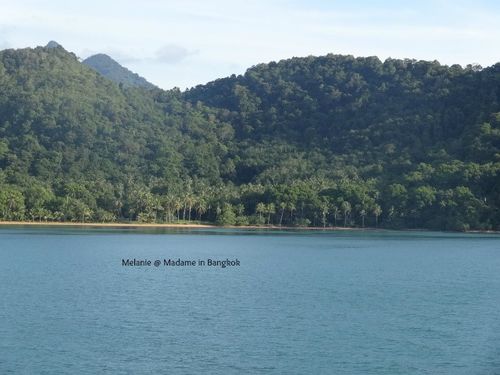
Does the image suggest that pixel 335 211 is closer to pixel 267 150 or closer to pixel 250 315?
pixel 267 150

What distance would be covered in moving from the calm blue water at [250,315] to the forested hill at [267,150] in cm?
5237

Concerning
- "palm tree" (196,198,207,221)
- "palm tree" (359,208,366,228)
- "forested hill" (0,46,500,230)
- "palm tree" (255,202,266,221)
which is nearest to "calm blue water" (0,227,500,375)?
"palm tree" (359,208,366,228)

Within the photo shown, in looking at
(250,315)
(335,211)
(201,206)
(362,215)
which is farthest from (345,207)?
(250,315)

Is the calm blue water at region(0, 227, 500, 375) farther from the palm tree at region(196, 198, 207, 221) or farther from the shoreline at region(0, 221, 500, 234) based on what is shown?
the palm tree at region(196, 198, 207, 221)

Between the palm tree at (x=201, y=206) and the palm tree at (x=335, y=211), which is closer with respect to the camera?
the palm tree at (x=335, y=211)

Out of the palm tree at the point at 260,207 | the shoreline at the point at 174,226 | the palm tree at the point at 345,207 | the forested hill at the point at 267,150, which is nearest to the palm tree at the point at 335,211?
the forested hill at the point at 267,150

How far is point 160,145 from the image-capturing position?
16925 cm

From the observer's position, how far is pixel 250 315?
38.2 m

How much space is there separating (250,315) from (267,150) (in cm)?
13330

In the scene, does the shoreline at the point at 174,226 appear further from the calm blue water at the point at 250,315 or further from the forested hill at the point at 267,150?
the calm blue water at the point at 250,315

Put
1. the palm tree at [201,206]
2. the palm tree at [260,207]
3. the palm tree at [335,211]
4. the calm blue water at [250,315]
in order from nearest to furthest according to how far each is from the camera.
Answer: the calm blue water at [250,315] < the palm tree at [260,207] < the palm tree at [335,211] < the palm tree at [201,206]

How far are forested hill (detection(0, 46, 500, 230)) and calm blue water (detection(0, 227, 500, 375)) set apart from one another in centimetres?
5237

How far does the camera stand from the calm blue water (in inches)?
1146

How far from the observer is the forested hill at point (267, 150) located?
12300cm
